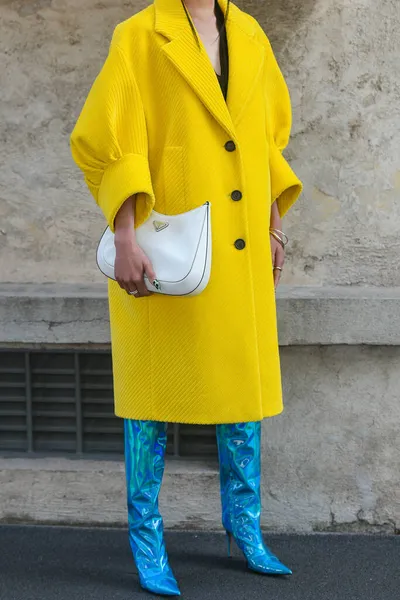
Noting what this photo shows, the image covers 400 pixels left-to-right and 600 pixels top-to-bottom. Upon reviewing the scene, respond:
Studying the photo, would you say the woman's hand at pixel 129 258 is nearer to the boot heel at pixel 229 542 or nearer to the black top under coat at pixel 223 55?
the black top under coat at pixel 223 55

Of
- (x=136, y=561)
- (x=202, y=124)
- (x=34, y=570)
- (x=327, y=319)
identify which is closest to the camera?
(x=202, y=124)

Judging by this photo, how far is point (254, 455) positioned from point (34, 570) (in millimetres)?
853

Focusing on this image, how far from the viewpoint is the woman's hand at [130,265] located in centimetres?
270

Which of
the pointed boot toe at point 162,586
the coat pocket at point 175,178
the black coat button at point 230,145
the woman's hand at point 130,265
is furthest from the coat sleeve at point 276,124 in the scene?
the pointed boot toe at point 162,586

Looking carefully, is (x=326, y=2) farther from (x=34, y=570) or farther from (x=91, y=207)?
(x=34, y=570)

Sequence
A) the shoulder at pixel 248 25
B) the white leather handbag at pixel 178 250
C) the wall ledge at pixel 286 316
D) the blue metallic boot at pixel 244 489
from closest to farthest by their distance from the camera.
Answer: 1. the white leather handbag at pixel 178 250
2. the shoulder at pixel 248 25
3. the blue metallic boot at pixel 244 489
4. the wall ledge at pixel 286 316

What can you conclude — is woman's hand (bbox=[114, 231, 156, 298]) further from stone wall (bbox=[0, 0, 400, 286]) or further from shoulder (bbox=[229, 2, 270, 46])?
stone wall (bbox=[0, 0, 400, 286])

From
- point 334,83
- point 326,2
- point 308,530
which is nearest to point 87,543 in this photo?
point 308,530

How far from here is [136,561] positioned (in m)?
3.04

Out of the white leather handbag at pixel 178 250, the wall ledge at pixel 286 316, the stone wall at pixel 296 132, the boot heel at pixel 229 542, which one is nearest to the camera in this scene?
the white leather handbag at pixel 178 250

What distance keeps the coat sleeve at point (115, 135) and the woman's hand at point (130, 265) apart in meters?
0.06

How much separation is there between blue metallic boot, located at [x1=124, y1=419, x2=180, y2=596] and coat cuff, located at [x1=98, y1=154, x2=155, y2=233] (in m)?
0.67

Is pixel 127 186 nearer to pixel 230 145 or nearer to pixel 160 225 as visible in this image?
pixel 160 225

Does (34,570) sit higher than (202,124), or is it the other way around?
(202,124)
